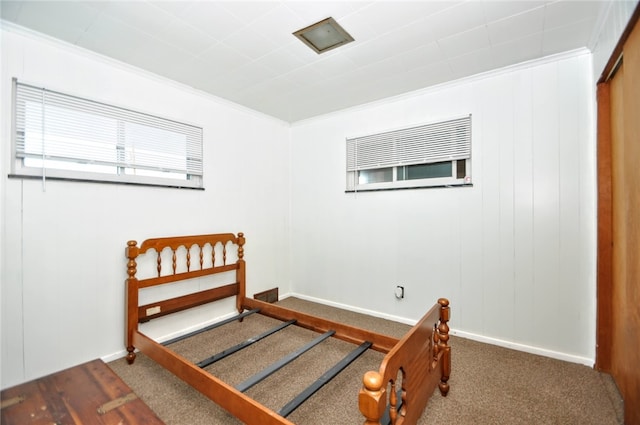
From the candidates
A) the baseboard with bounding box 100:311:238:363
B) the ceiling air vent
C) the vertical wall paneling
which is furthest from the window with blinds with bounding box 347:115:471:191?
the baseboard with bounding box 100:311:238:363

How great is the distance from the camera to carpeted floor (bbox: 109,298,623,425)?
1631 mm

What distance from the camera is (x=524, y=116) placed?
240 centimetres

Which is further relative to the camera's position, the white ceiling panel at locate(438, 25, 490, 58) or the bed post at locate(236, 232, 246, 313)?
the bed post at locate(236, 232, 246, 313)

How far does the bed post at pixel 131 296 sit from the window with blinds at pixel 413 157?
2.33 m

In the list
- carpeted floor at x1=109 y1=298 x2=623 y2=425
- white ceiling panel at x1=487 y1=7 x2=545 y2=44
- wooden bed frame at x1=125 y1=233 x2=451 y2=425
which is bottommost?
carpeted floor at x1=109 y1=298 x2=623 y2=425

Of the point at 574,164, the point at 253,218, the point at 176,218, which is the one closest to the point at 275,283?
the point at 253,218

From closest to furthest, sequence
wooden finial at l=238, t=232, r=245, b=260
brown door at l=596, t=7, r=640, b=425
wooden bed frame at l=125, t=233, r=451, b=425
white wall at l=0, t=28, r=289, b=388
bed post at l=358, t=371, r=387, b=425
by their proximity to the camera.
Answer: bed post at l=358, t=371, r=387, b=425 → wooden bed frame at l=125, t=233, r=451, b=425 → brown door at l=596, t=7, r=640, b=425 → white wall at l=0, t=28, r=289, b=388 → wooden finial at l=238, t=232, r=245, b=260

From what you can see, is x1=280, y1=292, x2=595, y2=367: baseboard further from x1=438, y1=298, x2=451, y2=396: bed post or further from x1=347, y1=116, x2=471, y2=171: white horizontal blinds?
x1=347, y1=116, x2=471, y2=171: white horizontal blinds

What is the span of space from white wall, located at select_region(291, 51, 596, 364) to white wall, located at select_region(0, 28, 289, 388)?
166 centimetres

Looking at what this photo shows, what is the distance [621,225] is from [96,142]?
3792 millimetres

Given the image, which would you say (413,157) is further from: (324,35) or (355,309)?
(355,309)

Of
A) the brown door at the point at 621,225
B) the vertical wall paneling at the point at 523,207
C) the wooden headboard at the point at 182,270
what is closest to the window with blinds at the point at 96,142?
the wooden headboard at the point at 182,270

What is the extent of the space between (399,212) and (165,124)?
8.25 ft

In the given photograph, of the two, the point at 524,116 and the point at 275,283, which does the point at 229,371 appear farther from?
the point at 524,116
